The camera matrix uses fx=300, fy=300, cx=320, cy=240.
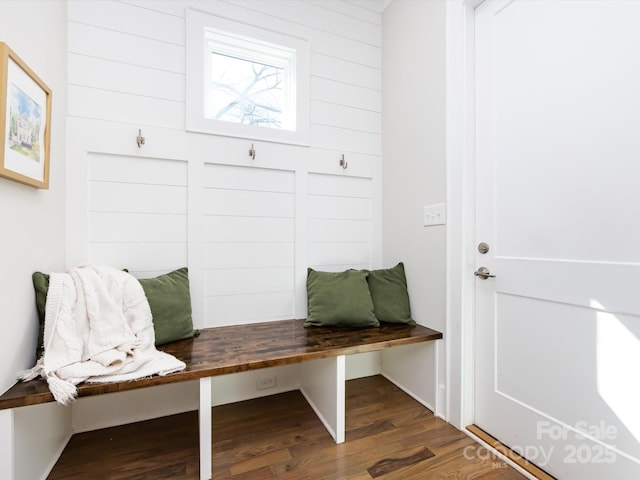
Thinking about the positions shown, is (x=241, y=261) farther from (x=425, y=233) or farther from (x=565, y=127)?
(x=565, y=127)

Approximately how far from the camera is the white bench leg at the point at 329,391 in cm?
153

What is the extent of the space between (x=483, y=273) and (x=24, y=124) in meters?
2.15

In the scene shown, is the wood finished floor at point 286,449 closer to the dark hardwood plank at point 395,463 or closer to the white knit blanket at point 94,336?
the dark hardwood plank at point 395,463

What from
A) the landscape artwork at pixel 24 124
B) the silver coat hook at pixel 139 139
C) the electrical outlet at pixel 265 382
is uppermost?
the silver coat hook at pixel 139 139

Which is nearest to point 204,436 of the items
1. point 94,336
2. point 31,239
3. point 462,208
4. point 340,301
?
point 94,336

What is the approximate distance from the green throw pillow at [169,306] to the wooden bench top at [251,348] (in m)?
0.06

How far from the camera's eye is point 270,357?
143 centimetres

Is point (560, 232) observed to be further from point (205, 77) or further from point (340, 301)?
point (205, 77)

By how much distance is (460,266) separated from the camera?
5.32ft

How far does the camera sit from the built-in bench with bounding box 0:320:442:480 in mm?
1180

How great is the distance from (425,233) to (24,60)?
2.07 meters

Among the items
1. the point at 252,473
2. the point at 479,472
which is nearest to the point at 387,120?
the point at 479,472

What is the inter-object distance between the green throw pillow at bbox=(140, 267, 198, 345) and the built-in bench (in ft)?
0.19

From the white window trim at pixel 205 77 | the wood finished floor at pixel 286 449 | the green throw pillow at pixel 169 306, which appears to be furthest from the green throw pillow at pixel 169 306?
the white window trim at pixel 205 77
